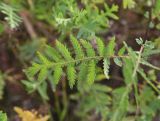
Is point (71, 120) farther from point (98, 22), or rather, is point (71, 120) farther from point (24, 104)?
point (98, 22)

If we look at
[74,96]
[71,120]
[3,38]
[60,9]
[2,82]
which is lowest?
[71,120]

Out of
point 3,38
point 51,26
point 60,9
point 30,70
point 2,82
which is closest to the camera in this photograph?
point 30,70

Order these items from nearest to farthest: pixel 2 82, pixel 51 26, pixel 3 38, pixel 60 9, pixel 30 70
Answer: pixel 30 70 < pixel 60 9 < pixel 2 82 < pixel 3 38 < pixel 51 26

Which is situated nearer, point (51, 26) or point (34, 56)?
point (34, 56)

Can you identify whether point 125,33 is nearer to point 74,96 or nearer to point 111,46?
point 74,96

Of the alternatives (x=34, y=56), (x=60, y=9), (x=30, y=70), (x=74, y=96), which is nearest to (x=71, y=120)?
(x=74, y=96)

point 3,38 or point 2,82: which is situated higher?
point 3,38

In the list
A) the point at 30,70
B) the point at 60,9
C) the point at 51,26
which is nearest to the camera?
the point at 30,70

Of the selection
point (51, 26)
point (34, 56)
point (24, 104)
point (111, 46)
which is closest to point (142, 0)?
point (51, 26)

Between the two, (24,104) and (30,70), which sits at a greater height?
(30,70)
